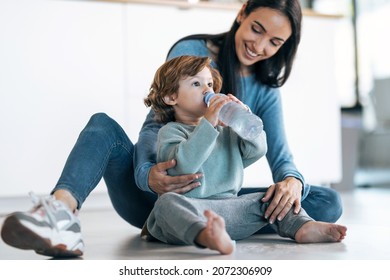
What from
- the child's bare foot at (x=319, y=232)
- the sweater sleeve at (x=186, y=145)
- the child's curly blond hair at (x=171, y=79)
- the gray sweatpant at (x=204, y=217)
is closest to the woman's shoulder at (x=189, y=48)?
the child's curly blond hair at (x=171, y=79)

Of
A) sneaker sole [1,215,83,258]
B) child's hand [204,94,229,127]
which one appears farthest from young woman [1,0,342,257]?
child's hand [204,94,229,127]

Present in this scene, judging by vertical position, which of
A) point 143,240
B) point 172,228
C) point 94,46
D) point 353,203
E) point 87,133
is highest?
point 94,46

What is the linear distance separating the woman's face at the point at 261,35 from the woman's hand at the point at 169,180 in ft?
1.24

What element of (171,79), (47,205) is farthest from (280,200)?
(47,205)

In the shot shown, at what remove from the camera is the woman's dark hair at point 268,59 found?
4.28 feet

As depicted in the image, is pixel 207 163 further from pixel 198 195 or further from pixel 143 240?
pixel 143 240

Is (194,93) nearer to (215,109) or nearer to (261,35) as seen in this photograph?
(215,109)

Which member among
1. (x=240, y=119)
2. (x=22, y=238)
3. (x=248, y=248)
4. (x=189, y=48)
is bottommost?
(x=248, y=248)

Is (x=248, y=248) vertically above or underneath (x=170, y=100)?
underneath

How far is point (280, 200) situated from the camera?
1156 millimetres

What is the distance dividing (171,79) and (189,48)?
187mm

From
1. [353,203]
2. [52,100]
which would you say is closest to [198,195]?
[52,100]

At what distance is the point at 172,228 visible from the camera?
101 centimetres
